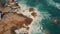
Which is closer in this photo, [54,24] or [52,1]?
[54,24]

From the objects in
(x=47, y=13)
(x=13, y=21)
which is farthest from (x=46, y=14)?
(x=13, y=21)

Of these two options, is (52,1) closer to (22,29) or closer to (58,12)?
(58,12)

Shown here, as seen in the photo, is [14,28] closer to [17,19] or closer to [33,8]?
[17,19]

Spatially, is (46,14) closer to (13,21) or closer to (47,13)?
(47,13)

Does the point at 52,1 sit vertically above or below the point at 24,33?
above

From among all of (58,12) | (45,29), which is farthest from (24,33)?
(58,12)

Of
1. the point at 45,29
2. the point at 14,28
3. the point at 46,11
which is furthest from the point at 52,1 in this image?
the point at 14,28
